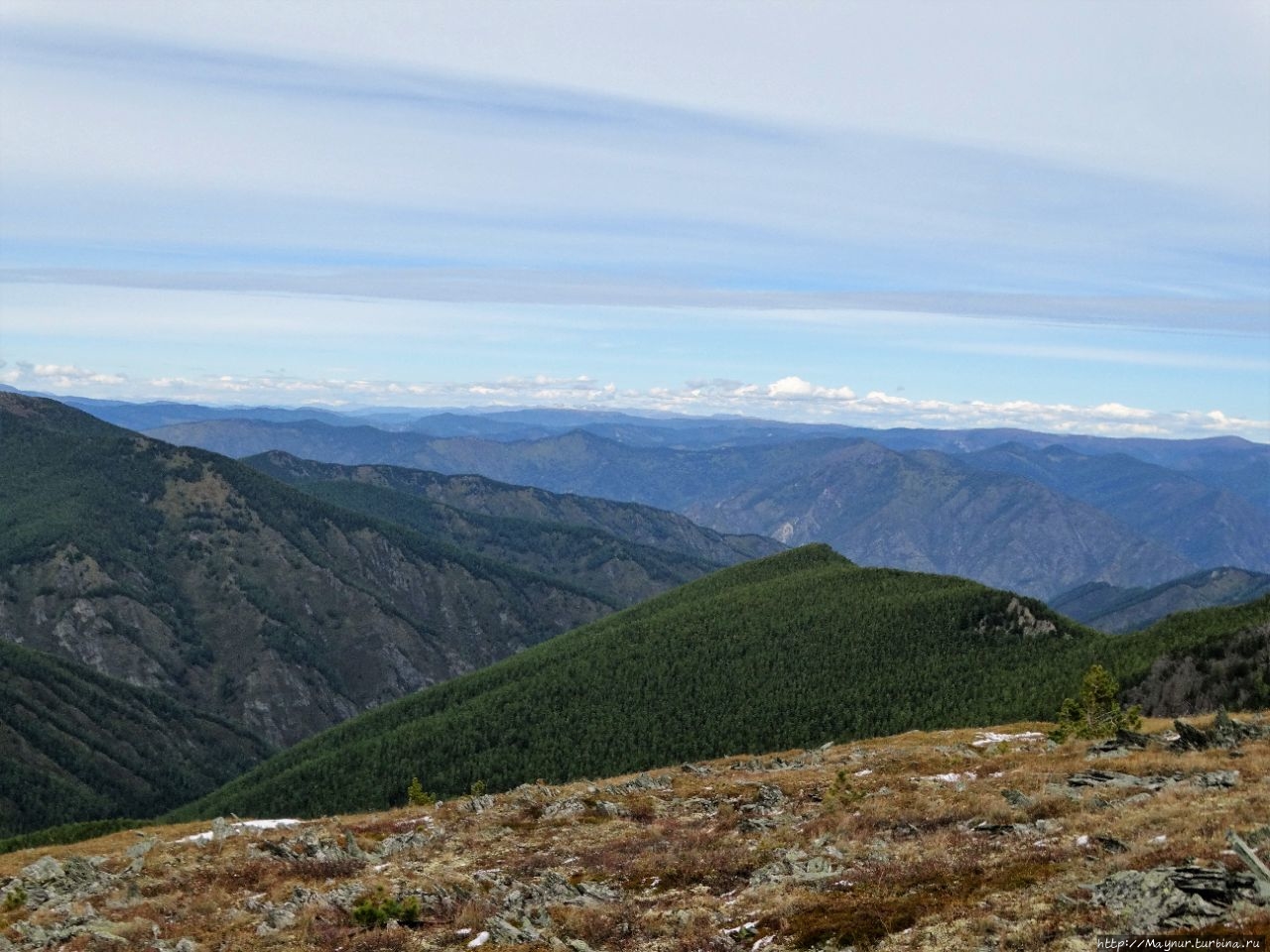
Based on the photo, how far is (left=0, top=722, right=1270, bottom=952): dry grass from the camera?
31.1 meters

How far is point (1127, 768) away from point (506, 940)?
33619mm

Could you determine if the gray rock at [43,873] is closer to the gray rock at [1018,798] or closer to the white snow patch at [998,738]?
the gray rock at [1018,798]

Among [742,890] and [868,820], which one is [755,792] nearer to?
[868,820]

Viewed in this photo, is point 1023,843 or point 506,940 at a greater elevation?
point 1023,843

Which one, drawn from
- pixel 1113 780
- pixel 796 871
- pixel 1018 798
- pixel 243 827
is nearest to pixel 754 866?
pixel 796 871

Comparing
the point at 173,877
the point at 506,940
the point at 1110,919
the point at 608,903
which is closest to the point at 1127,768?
the point at 1110,919

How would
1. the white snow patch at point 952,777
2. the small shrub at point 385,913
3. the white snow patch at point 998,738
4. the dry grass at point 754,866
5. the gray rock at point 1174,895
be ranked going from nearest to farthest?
the gray rock at point 1174,895
the dry grass at point 754,866
the small shrub at point 385,913
the white snow patch at point 952,777
the white snow patch at point 998,738

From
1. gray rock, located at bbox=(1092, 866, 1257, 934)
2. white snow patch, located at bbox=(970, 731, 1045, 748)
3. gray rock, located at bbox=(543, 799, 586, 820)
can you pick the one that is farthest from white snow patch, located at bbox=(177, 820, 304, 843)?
white snow patch, located at bbox=(970, 731, 1045, 748)

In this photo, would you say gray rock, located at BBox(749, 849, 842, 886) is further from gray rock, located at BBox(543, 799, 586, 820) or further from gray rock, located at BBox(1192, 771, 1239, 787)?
gray rock, located at BBox(543, 799, 586, 820)

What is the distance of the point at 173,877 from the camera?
50.3 m

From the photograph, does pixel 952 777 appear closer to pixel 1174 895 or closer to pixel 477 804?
pixel 1174 895

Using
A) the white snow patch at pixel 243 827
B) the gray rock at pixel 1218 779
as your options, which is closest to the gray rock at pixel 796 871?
the gray rock at pixel 1218 779

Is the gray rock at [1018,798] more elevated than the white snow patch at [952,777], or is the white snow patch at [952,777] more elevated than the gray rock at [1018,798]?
the gray rock at [1018,798]

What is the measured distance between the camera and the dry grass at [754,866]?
31.1m
